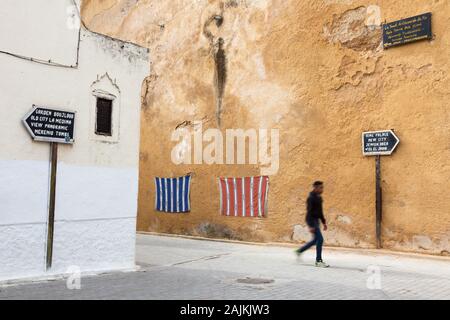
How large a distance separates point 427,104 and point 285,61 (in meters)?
4.14

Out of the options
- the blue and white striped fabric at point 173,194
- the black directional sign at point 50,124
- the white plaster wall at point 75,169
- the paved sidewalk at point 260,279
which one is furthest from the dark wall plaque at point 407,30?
the black directional sign at point 50,124

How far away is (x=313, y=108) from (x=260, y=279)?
19.7ft

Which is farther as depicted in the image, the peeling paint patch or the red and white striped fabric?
the red and white striped fabric

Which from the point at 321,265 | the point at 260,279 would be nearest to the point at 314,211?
the point at 321,265

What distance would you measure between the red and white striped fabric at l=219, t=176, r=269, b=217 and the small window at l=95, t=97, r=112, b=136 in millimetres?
5793

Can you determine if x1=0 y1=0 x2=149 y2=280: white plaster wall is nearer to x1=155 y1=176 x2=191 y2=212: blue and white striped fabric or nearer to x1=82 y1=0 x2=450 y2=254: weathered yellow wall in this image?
x1=82 y1=0 x2=450 y2=254: weathered yellow wall

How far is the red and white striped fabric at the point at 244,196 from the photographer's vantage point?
13.8 meters

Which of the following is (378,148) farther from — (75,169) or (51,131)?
(51,131)

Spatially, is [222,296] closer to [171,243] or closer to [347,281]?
[347,281]

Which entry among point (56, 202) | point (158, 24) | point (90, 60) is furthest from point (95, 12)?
point (56, 202)

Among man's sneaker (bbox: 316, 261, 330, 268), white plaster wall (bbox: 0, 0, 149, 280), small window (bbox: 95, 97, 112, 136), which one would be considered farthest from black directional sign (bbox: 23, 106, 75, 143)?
man's sneaker (bbox: 316, 261, 330, 268)

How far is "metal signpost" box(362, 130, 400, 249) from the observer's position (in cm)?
1140

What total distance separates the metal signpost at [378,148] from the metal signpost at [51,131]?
7022 mm

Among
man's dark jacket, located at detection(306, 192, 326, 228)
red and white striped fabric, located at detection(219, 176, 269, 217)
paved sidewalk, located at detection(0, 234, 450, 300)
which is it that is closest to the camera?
paved sidewalk, located at detection(0, 234, 450, 300)
